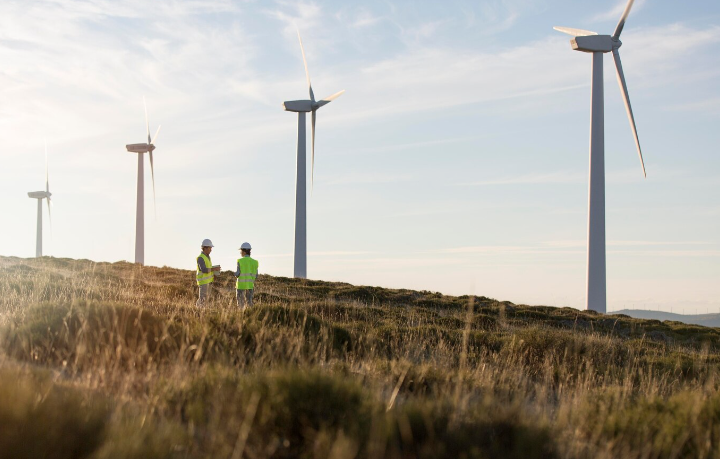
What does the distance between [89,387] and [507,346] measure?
12.7 metres

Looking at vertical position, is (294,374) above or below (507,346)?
above

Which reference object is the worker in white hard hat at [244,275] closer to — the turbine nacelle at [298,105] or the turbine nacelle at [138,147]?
the turbine nacelle at [298,105]

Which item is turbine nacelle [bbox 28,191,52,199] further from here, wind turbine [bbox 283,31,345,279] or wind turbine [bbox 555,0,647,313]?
wind turbine [bbox 555,0,647,313]

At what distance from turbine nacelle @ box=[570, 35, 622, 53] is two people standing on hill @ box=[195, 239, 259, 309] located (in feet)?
121

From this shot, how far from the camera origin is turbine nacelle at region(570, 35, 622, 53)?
48.6m

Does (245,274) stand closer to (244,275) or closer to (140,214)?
(244,275)

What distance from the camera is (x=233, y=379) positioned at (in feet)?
23.9

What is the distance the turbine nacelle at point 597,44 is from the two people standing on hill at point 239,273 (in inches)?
1458

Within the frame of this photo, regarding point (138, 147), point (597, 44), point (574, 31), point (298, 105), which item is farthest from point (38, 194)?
point (597, 44)

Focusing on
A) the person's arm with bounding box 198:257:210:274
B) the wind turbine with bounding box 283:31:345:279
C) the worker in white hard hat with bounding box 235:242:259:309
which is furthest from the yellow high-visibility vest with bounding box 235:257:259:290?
the wind turbine with bounding box 283:31:345:279

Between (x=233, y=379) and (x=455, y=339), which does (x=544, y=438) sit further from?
(x=455, y=339)

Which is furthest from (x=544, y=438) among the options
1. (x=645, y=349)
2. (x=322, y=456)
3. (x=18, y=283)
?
(x=18, y=283)

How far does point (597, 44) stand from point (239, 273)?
1511 inches

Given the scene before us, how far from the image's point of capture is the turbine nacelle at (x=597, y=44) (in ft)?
159
